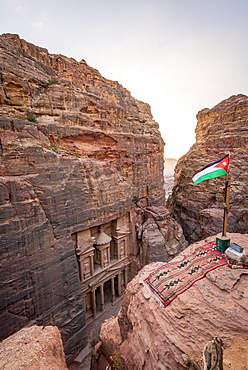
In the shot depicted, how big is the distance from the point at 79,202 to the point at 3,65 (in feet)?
31.1

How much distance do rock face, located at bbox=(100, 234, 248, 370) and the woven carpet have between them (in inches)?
5.8

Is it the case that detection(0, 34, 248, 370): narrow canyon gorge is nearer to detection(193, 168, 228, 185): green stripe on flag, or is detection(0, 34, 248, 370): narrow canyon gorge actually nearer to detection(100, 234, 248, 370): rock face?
detection(100, 234, 248, 370): rock face

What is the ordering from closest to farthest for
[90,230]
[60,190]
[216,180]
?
[60,190], [90,230], [216,180]

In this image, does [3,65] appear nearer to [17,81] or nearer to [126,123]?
[17,81]

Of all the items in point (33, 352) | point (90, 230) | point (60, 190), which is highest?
point (60, 190)

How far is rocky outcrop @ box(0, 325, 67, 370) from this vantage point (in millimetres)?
3810

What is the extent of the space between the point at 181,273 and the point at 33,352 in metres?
4.47

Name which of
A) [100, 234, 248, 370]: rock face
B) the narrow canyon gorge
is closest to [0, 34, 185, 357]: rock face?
the narrow canyon gorge

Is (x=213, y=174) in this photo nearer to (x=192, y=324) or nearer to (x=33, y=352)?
(x=192, y=324)

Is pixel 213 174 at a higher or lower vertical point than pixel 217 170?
lower

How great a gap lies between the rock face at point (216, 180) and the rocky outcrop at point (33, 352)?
16.3 m

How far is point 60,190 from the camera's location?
30.9ft

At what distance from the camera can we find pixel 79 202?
10.5 metres

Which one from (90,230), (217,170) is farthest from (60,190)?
(217,170)
